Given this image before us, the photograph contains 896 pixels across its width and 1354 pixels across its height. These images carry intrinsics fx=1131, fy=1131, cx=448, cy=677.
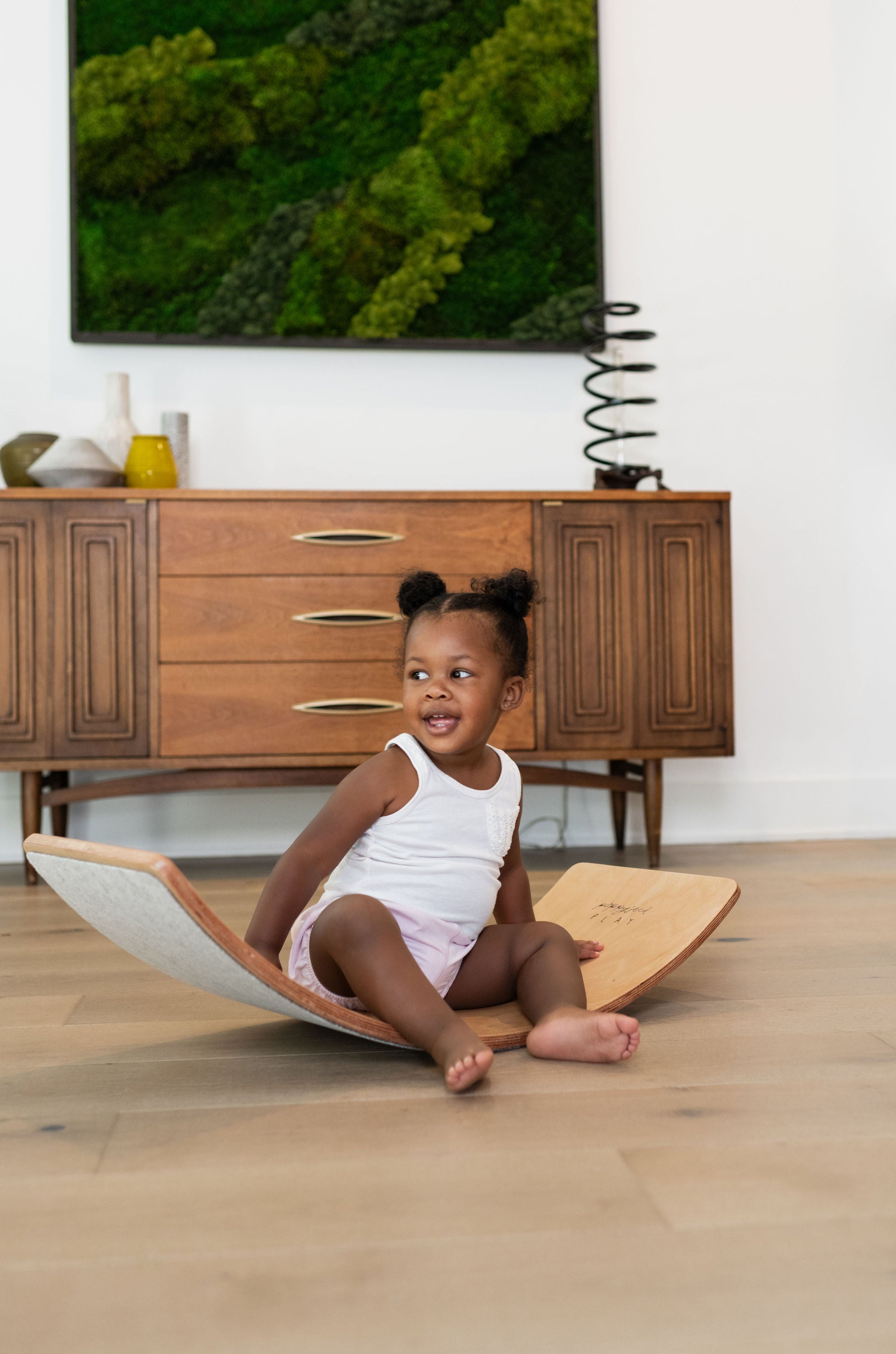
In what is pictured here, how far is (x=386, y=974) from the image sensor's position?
1065 millimetres

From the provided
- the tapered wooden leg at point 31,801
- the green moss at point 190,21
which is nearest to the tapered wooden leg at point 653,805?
the tapered wooden leg at point 31,801

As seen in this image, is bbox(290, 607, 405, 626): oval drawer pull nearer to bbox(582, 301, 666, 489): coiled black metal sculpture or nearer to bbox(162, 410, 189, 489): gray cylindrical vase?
bbox(162, 410, 189, 489): gray cylindrical vase

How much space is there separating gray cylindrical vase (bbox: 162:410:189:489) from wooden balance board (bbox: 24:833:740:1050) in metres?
1.44

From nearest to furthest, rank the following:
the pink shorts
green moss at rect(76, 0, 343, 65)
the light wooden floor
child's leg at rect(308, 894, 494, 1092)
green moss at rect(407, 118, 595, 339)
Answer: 1. the light wooden floor
2. child's leg at rect(308, 894, 494, 1092)
3. the pink shorts
4. green moss at rect(76, 0, 343, 65)
5. green moss at rect(407, 118, 595, 339)

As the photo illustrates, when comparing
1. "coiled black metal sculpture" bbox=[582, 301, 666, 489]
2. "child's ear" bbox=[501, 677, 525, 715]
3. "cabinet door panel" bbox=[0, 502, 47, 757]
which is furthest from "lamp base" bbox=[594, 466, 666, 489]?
"child's ear" bbox=[501, 677, 525, 715]

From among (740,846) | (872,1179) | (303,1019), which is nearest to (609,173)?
(740,846)

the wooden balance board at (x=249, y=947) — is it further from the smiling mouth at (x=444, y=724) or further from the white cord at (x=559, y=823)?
the white cord at (x=559, y=823)

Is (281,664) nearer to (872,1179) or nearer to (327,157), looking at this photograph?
(327,157)

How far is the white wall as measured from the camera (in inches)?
106

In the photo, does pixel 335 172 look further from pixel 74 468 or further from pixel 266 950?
pixel 266 950

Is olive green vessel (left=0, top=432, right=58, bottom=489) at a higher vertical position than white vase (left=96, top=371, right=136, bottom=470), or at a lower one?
lower

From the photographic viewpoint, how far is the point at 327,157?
2.63 meters

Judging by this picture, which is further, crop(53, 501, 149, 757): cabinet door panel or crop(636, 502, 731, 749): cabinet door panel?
crop(636, 502, 731, 749): cabinet door panel

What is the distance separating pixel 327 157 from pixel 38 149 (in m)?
0.67
